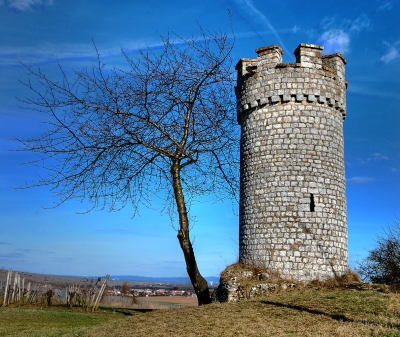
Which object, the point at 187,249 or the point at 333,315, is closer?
the point at 333,315

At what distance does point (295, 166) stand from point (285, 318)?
575 centimetres

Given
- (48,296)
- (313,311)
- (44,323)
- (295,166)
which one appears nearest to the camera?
(313,311)

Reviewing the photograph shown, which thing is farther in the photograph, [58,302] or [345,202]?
[58,302]

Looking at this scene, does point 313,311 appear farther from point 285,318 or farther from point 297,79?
point 297,79

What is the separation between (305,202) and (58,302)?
15.4 metres

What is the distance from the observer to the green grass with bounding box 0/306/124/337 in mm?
11102

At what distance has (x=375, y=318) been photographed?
9086 millimetres

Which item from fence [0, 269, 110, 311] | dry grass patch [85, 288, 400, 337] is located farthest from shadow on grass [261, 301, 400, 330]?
fence [0, 269, 110, 311]

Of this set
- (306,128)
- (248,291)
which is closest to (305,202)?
(306,128)

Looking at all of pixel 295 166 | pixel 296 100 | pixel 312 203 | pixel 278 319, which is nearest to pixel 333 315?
pixel 278 319

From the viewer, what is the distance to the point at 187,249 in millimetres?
13961

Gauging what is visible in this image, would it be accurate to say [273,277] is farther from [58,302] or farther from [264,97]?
[58,302]

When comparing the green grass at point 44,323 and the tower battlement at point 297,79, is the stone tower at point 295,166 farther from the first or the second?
the green grass at point 44,323

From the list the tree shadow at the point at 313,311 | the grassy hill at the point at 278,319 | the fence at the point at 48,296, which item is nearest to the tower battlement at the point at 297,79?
the grassy hill at the point at 278,319
